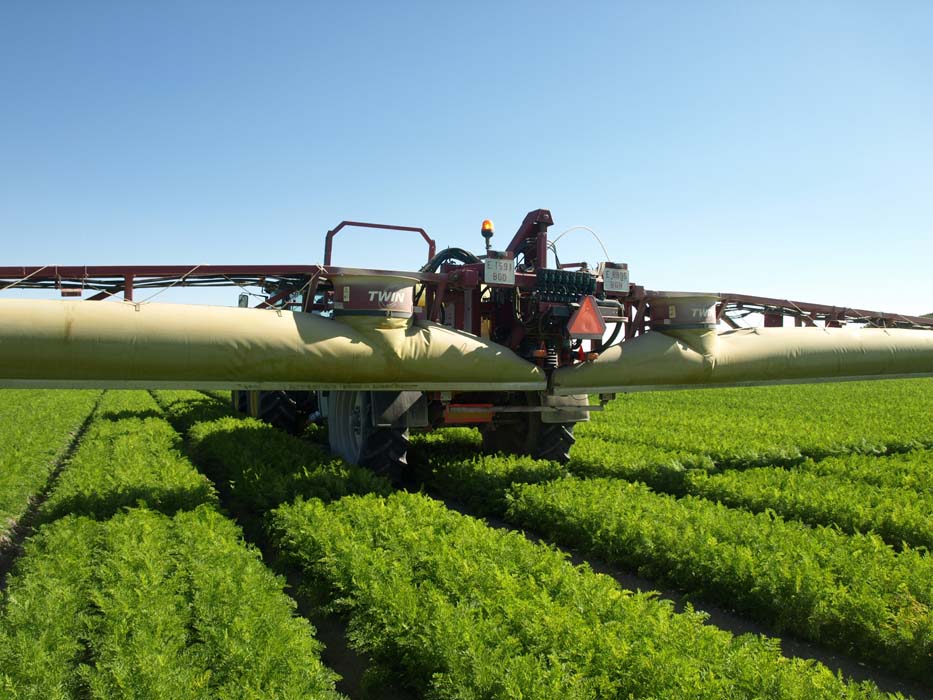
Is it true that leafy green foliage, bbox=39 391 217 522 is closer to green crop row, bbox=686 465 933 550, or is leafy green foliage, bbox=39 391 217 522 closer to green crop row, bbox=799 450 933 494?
green crop row, bbox=686 465 933 550

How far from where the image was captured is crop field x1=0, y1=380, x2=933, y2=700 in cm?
339

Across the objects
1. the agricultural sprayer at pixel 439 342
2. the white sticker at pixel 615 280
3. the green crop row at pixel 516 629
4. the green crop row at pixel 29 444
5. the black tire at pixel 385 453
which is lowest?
the green crop row at pixel 29 444

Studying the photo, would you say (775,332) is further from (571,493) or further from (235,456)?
(235,456)

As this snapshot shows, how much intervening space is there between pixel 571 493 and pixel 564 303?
83.2 inches

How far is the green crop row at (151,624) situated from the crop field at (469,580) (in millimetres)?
16

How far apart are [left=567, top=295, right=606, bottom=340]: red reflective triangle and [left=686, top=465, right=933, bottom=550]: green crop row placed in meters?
2.16

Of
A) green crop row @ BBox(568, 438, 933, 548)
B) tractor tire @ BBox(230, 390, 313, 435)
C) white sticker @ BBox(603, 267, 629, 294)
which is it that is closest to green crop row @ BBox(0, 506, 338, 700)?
green crop row @ BBox(568, 438, 933, 548)

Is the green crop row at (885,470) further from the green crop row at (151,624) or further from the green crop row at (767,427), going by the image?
the green crop row at (151,624)

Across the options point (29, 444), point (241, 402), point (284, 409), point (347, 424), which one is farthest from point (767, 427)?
point (29, 444)

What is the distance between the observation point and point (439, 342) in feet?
22.7

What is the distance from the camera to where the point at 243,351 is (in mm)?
6199

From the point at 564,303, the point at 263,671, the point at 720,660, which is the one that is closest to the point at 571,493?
the point at 564,303

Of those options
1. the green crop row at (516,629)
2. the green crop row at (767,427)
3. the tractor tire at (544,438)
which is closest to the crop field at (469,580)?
the green crop row at (516,629)

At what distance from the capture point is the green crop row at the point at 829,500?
19.8 feet
